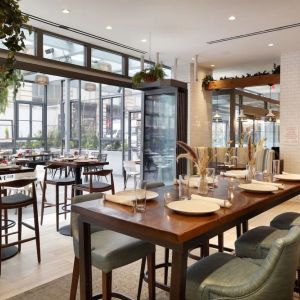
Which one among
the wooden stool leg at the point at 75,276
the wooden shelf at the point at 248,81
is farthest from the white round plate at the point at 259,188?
the wooden shelf at the point at 248,81

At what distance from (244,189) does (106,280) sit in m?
1.15

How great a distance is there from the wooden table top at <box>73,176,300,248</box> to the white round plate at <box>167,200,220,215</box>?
3 centimetres

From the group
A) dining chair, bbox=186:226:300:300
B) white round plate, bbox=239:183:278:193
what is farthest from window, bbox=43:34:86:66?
dining chair, bbox=186:226:300:300

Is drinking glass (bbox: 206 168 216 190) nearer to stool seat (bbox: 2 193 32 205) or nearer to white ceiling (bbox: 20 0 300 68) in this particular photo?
stool seat (bbox: 2 193 32 205)

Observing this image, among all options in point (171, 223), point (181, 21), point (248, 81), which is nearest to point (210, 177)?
point (171, 223)

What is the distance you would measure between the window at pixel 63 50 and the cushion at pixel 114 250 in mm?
4028

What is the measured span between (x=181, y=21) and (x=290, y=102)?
3.20 meters

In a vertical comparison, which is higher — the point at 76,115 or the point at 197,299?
the point at 76,115

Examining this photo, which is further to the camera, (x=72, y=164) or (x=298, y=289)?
(x=72, y=164)

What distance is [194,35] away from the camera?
5.55m

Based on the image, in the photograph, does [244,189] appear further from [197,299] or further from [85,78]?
[85,78]

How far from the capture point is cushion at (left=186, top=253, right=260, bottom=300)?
1566mm

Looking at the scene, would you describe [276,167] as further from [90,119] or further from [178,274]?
[90,119]

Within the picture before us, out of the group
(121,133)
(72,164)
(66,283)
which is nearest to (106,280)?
(66,283)
